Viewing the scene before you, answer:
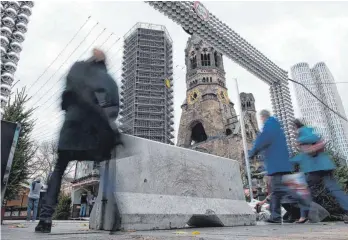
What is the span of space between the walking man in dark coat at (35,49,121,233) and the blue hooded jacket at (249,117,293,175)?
85.3 inches

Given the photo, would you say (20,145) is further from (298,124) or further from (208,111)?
(208,111)

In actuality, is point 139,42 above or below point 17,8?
above

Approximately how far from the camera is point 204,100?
53.6 meters

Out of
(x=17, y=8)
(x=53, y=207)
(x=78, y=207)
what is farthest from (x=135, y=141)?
(x=17, y=8)

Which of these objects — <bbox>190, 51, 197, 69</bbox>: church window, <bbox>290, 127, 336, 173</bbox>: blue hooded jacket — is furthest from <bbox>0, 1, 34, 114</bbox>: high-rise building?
<bbox>190, 51, 197, 69</bbox>: church window

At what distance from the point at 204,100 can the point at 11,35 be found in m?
35.6

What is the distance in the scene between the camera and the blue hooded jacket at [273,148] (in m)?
3.79

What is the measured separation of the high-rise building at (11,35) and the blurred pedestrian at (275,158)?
2516cm

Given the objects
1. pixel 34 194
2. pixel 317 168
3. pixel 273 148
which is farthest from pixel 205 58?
pixel 273 148

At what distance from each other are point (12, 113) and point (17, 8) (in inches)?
898

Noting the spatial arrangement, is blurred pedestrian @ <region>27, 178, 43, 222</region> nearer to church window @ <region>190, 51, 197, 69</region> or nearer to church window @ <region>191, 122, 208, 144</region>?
church window @ <region>191, 122, 208, 144</region>

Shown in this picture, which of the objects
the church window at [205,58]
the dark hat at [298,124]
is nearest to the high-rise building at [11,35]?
the dark hat at [298,124]

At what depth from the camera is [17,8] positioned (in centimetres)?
2517

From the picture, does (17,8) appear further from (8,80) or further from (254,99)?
(254,99)
